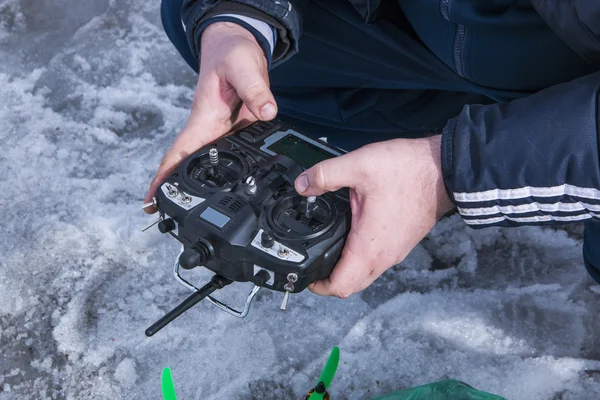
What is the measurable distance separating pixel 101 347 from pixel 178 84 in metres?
0.84

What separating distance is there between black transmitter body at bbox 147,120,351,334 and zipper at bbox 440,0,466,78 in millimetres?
294

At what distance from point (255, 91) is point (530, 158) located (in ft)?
1.54

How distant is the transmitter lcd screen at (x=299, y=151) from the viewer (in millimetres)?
1185

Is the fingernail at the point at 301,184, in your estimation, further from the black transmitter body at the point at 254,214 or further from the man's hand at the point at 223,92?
the man's hand at the point at 223,92

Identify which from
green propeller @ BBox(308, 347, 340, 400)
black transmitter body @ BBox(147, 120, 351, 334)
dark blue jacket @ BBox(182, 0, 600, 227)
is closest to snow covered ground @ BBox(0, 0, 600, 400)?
green propeller @ BBox(308, 347, 340, 400)

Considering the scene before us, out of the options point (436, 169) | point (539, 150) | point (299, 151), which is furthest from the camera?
point (299, 151)

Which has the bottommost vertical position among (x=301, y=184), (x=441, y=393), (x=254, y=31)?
(x=441, y=393)

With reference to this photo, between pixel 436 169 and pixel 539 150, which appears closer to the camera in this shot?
pixel 539 150

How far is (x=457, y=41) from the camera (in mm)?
1212

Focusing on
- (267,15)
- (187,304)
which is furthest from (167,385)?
(267,15)

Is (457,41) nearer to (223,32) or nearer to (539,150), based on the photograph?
(539,150)

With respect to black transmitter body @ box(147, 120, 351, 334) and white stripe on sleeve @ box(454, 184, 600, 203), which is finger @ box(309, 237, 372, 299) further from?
white stripe on sleeve @ box(454, 184, 600, 203)

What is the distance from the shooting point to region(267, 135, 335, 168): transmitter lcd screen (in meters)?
1.18

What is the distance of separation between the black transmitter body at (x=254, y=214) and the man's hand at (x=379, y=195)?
31 millimetres
